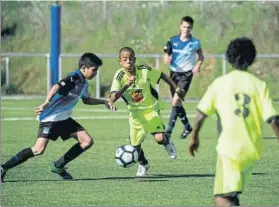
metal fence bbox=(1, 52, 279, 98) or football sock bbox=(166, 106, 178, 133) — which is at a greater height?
metal fence bbox=(1, 52, 279, 98)

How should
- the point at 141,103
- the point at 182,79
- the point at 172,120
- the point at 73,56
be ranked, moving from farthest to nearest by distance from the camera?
1. the point at 73,56
2. the point at 182,79
3. the point at 172,120
4. the point at 141,103

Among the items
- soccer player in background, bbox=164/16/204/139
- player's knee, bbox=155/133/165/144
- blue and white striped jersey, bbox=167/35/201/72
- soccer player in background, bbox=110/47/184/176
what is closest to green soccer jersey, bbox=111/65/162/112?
soccer player in background, bbox=110/47/184/176

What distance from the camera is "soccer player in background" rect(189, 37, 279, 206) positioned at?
7.58 m

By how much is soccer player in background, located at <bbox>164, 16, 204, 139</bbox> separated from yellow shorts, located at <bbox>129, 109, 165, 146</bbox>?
4.73 meters

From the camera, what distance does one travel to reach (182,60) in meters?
17.3

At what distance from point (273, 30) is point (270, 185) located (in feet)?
73.4

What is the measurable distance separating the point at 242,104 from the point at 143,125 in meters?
4.56

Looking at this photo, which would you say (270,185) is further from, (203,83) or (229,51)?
(203,83)

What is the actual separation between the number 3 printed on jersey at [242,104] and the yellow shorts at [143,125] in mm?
4502

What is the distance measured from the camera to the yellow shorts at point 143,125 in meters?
12.1

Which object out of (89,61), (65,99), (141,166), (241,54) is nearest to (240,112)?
(241,54)

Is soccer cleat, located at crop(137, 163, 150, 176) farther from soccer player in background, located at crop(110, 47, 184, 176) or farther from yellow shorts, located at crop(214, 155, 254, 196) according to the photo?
yellow shorts, located at crop(214, 155, 254, 196)

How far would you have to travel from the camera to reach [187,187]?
10828 millimetres

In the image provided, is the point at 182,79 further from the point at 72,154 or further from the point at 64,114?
the point at 64,114
